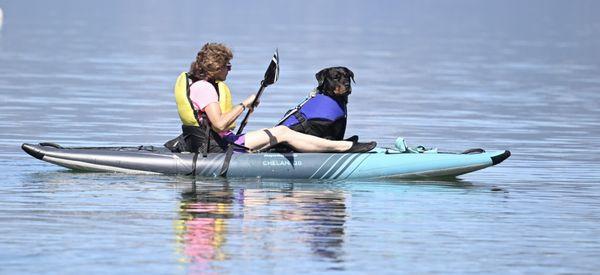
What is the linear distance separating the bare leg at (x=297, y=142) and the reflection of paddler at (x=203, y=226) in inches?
43.3

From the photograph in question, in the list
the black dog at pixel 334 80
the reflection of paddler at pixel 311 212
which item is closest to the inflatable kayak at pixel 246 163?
the black dog at pixel 334 80

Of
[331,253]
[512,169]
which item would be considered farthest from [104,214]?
[512,169]

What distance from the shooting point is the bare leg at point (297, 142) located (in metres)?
18.4

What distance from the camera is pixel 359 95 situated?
33406 millimetres

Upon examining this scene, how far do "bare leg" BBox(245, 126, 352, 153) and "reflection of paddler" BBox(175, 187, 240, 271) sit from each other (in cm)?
110

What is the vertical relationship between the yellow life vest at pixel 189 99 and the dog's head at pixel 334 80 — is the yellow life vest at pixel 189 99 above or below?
below

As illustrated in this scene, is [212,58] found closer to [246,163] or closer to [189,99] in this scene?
[189,99]

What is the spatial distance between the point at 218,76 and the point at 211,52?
33cm

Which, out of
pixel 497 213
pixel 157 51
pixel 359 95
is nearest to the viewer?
pixel 497 213

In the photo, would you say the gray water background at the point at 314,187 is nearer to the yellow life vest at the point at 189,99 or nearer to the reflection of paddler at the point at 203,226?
the reflection of paddler at the point at 203,226

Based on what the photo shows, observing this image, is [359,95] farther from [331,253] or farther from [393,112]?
[331,253]

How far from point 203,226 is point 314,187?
10.2 ft

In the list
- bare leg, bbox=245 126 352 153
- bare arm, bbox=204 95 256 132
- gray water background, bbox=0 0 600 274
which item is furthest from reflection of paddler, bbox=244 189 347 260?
bare leg, bbox=245 126 352 153

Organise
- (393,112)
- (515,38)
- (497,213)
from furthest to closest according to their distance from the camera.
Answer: (515,38), (393,112), (497,213)
